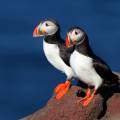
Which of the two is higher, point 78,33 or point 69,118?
point 78,33

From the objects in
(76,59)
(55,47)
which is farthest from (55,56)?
(76,59)

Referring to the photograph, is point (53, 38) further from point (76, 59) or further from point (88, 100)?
point (88, 100)

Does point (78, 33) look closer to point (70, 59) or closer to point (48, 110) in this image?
point (70, 59)

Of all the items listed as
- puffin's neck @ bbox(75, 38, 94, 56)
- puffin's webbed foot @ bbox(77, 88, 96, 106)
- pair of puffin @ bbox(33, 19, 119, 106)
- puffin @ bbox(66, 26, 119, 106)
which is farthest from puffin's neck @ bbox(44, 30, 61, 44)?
puffin's webbed foot @ bbox(77, 88, 96, 106)

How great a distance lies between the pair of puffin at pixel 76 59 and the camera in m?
6.80

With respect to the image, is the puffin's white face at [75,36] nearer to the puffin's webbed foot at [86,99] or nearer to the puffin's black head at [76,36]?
the puffin's black head at [76,36]

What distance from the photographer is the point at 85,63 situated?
6.79 m

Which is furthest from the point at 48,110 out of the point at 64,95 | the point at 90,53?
the point at 90,53

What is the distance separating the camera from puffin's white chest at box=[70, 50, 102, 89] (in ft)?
22.2

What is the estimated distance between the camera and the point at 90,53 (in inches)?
269

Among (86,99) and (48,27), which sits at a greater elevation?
(48,27)

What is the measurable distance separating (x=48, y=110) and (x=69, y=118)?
24cm

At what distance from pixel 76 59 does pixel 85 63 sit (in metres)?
0.07

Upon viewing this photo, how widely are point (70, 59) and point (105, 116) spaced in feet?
1.72
